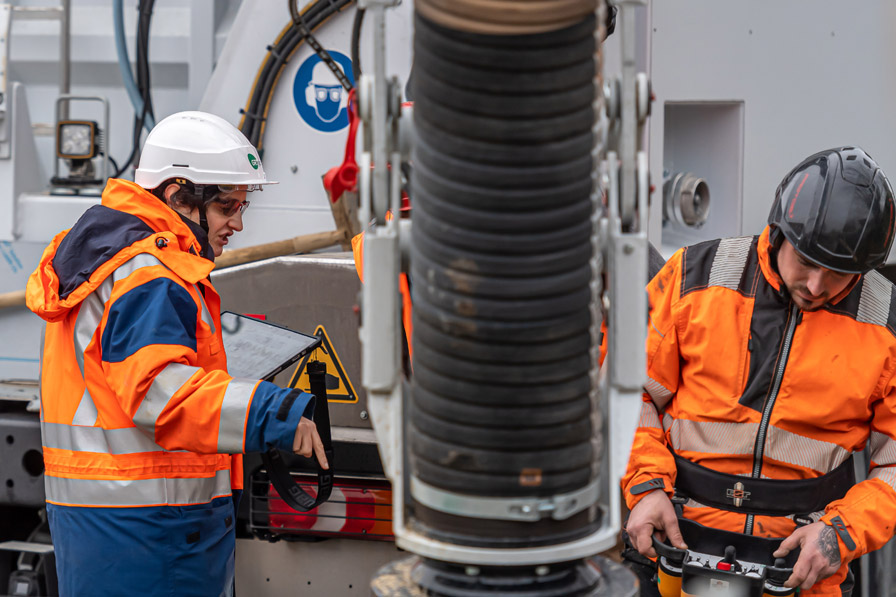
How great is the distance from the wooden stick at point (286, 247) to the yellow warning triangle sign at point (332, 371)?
439 millimetres

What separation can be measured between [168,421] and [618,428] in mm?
1254

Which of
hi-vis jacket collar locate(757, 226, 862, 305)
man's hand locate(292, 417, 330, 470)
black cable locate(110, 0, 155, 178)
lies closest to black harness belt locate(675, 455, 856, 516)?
hi-vis jacket collar locate(757, 226, 862, 305)

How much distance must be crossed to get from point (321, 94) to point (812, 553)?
215 centimetres

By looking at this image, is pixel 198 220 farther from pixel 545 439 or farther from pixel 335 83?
pixel 545 439

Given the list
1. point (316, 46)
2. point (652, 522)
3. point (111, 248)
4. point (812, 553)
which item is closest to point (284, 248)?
point (316, 46)

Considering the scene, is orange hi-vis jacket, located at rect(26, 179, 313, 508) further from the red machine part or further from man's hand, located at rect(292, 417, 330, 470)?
the red machine part

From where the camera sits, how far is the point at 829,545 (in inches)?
79.8

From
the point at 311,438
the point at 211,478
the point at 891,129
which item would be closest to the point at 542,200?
the point at 311,438

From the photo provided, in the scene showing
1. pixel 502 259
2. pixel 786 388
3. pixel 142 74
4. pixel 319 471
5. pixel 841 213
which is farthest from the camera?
pixel 142 74

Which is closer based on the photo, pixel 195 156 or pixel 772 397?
pixel 772 397

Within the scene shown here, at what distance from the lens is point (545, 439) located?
1.05m

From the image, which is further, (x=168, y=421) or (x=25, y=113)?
(x=25, y=113)

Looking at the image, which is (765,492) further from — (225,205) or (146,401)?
(225,205)

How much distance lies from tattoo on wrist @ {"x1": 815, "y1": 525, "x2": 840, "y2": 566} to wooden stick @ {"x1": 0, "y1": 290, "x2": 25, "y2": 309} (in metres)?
2.64
